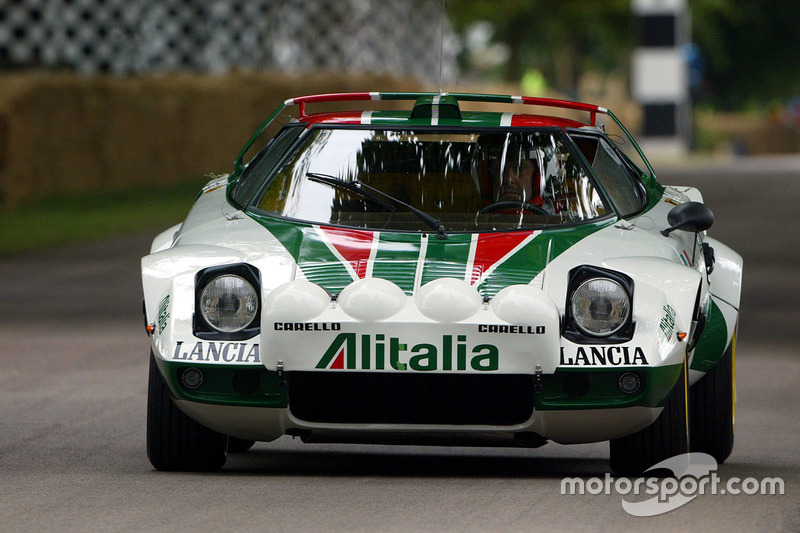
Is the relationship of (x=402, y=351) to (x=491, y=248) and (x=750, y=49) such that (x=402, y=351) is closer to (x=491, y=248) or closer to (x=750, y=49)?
(x=491, y=248)

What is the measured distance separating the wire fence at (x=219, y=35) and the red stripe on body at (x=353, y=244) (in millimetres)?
22835

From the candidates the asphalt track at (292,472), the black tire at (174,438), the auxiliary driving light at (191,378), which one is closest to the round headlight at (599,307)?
the asphalt track at (292,472)

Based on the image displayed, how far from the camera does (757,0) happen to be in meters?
55.2

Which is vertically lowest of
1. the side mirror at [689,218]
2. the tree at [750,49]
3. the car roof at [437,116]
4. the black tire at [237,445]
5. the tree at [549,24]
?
the tree at [750,49]

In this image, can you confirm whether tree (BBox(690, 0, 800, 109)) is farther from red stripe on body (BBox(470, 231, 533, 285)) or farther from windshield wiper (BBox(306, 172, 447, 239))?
red stripe on body (BBox(470, 231, 533, 285))

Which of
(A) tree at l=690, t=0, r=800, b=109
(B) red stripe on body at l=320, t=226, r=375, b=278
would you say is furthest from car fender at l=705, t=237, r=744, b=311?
(A) tree at l=690, t=0, r=800, b=109

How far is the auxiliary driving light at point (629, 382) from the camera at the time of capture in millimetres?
5328

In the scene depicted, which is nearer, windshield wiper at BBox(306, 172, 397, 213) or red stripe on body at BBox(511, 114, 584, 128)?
windshield wiper at BBox(306, 172, 397, 213)

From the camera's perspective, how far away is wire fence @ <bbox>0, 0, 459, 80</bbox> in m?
28.5

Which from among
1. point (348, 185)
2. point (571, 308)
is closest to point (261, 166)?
point (348, 185)

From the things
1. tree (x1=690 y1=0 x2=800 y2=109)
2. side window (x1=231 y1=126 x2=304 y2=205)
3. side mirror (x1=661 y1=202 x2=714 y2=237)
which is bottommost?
tree (x1=690 y1=0 x2=800 y2=109)

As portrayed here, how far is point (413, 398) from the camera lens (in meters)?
5.33

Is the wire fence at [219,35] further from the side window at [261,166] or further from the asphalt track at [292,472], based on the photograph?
the side window at [261,166]

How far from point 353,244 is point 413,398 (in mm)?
622
